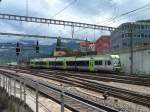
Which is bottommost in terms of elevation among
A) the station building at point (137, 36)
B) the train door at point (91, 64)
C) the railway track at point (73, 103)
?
the railway track at point (73, 103)

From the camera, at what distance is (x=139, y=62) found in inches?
2448

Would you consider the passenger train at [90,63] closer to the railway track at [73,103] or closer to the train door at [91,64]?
the train door at [91,64]

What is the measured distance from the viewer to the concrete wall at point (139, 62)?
59.6 metres

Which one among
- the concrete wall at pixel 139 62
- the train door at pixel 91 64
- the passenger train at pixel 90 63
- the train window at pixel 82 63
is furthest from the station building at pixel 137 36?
the train door at pixel 91 64

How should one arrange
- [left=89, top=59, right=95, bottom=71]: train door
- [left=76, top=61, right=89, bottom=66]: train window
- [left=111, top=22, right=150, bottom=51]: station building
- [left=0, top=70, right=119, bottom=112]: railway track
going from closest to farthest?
[left=0, top=70, right=119, bottom=112]: railway track → [left=89, top=59, right=95, bottom=71]: train door → [left=76, top=61, right=89, bottom=66]: train window → [left=111, top=22, right=150, bottom=51]: station building

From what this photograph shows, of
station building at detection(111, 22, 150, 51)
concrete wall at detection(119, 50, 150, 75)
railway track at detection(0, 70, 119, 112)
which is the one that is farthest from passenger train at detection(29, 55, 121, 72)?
A: railway track at detection(0, 70, 119, 112)

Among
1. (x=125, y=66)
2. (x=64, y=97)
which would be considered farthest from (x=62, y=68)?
(x=64, y=97)

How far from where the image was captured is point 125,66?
66.6m

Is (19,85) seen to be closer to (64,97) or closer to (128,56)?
(64,97)

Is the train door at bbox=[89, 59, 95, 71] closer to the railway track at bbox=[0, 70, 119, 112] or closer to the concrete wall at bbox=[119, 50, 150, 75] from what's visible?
the concrete wall at bbox=[119, 50, 150, 75]

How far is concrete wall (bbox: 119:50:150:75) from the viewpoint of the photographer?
196 ft

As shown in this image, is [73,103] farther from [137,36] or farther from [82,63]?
[137,36]

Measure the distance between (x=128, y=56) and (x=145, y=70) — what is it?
566 cm

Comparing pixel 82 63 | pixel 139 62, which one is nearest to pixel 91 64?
pixel 82 63
